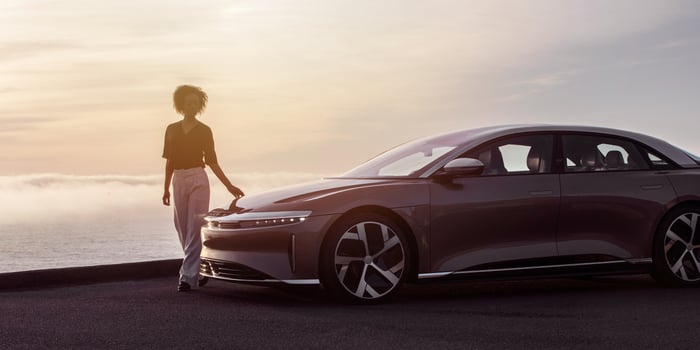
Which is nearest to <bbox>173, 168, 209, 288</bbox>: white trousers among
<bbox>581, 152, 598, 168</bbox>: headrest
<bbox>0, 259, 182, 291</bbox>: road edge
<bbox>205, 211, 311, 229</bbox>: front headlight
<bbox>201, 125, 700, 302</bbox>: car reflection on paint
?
<bbox>201, 125, 700, 302</bbox>: car reflection on paint

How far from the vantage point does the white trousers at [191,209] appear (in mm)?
8984

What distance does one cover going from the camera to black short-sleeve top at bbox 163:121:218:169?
9.00 metres

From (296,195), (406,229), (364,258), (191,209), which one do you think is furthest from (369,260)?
(191,209)

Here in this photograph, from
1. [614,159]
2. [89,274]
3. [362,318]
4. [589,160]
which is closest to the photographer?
[362,318]

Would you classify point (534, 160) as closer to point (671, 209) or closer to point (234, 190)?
point (671, 209)

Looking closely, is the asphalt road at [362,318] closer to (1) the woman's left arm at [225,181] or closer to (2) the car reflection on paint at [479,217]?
(2) the car reflection on paint at [479,217]

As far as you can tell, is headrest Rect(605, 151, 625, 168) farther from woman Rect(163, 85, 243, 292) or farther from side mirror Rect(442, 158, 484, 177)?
woman Rect(163, 85, 243, 292)

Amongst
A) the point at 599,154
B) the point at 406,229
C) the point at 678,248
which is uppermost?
the point at 599,154

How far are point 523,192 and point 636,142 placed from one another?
1.57 metres

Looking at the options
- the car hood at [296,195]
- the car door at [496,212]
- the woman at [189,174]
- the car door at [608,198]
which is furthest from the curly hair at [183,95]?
the car door at [608,198]

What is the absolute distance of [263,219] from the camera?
772 cm

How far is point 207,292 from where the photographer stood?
885 centimetres

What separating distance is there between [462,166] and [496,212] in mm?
552

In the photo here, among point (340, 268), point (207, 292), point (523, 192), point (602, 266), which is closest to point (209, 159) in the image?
point (207, 292)
